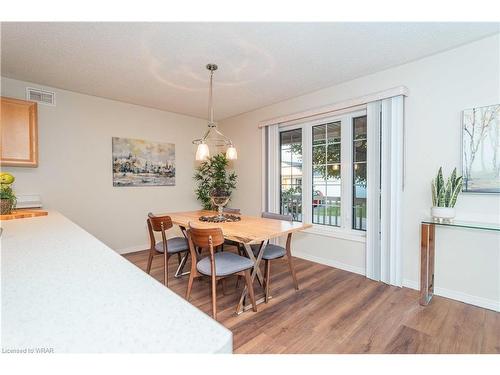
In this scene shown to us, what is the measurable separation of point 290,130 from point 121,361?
3.92m

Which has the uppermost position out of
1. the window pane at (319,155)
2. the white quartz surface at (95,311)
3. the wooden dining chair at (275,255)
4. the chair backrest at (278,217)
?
the window pane at (319,155)

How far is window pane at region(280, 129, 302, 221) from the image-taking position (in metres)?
3.95

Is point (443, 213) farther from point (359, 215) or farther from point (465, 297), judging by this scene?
point (359, 215)

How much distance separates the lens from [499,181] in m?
2.23

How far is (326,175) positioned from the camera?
143 inches

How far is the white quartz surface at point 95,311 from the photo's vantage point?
508 mm

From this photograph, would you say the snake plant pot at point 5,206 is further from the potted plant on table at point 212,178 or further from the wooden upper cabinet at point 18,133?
the potted plant on table at point 212,178

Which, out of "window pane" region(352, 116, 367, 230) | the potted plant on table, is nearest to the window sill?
"window pane" region(352, 116, 367, 230)

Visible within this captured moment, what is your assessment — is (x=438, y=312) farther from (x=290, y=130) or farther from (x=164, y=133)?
(x=164, y=133)

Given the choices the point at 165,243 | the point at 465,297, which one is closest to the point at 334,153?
the point at 465,297

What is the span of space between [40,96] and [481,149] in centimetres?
526

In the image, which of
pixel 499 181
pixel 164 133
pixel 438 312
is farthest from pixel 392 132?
pixel 164 133

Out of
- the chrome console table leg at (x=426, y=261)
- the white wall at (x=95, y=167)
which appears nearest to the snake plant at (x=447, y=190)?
the chrome console table leg at (x=426, y=261)

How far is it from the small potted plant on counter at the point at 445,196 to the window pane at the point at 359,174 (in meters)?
0.88
